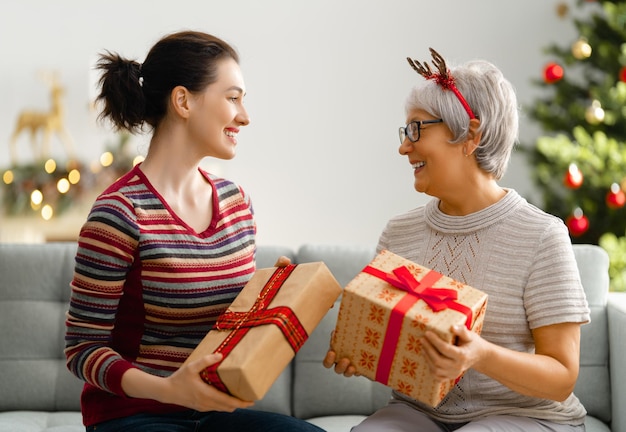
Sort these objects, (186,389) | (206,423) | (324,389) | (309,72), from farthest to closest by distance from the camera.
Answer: (309,72)
(324,389)
(206,423)
(186,389)

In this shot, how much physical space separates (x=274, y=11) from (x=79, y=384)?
3593 mm

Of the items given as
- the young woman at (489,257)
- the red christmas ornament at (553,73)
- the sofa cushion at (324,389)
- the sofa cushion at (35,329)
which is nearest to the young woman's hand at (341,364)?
the young woman at (489,257)

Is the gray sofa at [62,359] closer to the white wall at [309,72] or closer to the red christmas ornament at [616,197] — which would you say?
the red christmas ornament at [616,197]

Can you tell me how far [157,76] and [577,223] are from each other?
2.76 meters

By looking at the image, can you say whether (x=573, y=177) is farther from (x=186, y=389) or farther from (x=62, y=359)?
(x=186, y=389)

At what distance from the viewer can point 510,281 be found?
67.7 inches

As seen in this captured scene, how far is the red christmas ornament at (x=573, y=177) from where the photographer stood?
3.87 m

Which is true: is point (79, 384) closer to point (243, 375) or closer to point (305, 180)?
point (243, 375)

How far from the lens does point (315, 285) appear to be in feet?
5.16

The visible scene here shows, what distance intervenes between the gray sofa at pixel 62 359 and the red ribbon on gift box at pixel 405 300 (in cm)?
82

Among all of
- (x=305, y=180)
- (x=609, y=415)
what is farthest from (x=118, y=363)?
(x=305, y=180)

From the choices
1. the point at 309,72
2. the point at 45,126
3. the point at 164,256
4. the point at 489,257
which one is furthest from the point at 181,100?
the point at 45,126

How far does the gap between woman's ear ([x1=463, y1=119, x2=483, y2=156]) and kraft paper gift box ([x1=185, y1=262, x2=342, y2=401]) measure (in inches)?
18.1

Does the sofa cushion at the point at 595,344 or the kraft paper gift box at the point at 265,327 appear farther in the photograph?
the sofa cushion at the point at 595,344
